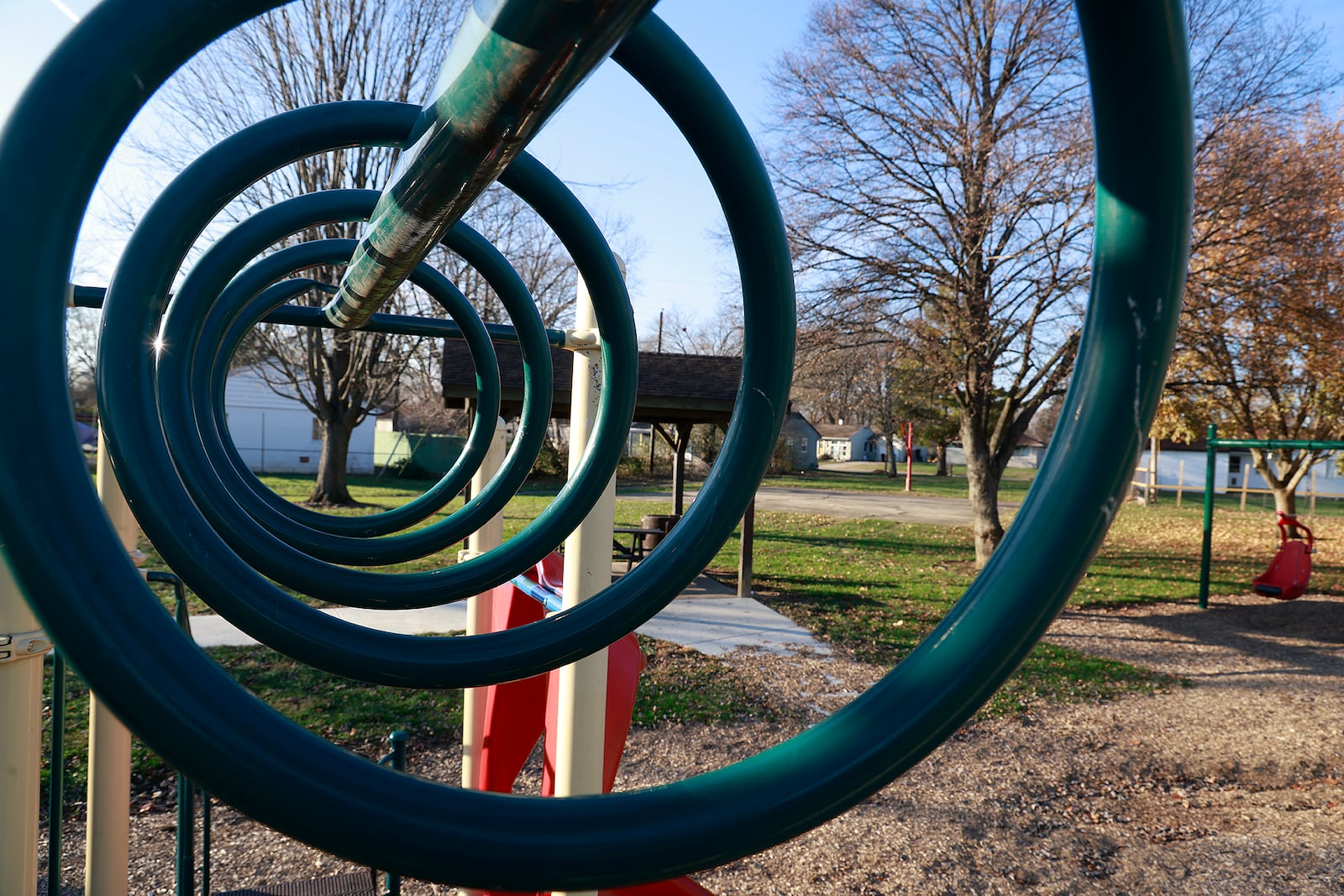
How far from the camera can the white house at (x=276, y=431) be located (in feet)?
111

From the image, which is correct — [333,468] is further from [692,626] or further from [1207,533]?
[1207,533]

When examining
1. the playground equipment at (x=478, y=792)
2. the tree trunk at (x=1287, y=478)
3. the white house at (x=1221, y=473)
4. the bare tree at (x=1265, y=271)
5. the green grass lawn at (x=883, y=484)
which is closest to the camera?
the playground equipment at (x=478, y=792)

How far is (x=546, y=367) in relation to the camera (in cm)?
187

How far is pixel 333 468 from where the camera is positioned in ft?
62.4

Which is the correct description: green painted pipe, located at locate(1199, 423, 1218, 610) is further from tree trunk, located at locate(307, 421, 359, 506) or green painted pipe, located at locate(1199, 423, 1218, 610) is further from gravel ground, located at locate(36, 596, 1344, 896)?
tree trunk, located at locate(307, 421, 359, 506)

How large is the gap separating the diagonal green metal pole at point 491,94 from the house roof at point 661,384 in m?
8.91

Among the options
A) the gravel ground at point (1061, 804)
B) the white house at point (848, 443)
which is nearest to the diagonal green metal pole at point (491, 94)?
the gravel ground at point (1061, 804)

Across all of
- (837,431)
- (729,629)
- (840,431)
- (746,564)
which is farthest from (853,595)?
(837,431)

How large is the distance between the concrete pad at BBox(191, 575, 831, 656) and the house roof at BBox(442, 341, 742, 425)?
2.26 meters

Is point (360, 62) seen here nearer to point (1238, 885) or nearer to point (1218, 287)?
point (1218, 287)

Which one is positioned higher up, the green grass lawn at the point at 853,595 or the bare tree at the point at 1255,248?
the bare tree at the point at 1255,248

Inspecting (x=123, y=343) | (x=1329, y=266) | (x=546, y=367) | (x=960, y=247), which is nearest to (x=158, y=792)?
(x=546, y=367)

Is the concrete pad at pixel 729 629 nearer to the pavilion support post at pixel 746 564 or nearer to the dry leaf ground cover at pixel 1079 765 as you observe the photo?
the dry leaf ground cover at pixel 1079 765

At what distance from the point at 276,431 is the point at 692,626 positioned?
32.0 m
